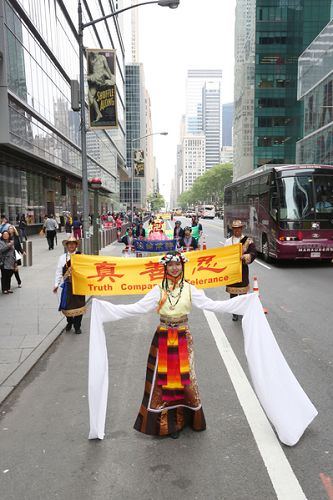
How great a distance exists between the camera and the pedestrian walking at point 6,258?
11.2 metres

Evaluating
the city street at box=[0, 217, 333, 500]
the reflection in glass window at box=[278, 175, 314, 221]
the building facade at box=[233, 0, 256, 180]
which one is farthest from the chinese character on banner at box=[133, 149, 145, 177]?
the city street at box=[0, 217, 333, 500]

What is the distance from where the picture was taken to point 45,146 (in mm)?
29953

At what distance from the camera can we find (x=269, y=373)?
4.29 m

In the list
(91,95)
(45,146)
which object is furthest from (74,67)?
(91,95)

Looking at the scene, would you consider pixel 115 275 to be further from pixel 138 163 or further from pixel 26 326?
pixel 138 163

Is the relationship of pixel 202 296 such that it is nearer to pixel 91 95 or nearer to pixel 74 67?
pixel 91 95

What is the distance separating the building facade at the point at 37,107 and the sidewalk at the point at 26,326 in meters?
13.1

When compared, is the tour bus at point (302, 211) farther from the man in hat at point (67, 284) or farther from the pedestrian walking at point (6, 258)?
the man in hat at point (67, 284)

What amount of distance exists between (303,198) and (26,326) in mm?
10850

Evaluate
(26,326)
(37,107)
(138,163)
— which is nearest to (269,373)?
(26,326)

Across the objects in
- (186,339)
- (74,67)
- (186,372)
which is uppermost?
(74,67)

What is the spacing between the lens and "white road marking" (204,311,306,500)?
3338 mm

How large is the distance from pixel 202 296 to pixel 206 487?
159 cm

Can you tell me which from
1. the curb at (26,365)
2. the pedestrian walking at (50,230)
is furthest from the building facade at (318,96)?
the curb at (26,365)
